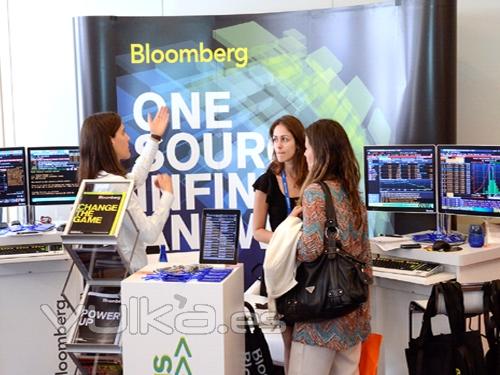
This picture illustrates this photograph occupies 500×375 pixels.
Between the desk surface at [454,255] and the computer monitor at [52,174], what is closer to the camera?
the desk surface at [454,255]

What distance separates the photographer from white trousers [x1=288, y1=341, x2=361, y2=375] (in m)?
2.52

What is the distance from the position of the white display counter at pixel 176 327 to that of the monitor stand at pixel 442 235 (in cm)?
170

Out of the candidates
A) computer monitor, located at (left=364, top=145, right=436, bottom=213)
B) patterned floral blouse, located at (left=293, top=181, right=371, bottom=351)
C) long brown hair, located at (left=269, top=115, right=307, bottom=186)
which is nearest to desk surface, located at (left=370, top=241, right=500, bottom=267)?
computer monitor, located at (left=364, top=145, right=436, bottom=213)

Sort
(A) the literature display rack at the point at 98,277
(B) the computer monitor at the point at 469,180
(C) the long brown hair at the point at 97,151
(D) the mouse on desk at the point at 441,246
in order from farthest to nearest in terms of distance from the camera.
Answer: (B) the computer monitor at the point at 469,180, (D) the mouse on desk at the point at 441,246, (C) the long brown hair at the point at 97,151, (A) the literature display rack at the point at 98,277

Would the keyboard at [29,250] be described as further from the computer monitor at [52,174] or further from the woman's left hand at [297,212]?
the woman's left hand at [297,212]

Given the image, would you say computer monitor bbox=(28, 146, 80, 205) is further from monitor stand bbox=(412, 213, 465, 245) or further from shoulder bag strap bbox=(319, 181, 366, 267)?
shoulder bag strap bbox=(319, 181, 366, 267)

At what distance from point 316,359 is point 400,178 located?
62.0 inches

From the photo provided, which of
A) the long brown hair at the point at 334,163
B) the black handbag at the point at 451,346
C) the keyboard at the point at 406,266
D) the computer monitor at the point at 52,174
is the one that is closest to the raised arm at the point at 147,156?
the long brown hair at the point at 334,163

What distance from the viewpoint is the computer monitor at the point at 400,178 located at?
3.75 metres

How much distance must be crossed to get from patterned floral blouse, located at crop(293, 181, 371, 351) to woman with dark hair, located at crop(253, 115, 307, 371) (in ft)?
2.44

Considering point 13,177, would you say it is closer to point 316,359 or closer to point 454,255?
point 316,359

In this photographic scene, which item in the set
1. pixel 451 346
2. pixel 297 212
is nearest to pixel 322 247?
pixel 297 212

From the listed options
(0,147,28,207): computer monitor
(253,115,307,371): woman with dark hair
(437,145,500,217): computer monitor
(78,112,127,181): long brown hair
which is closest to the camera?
(78,112,127,181): long brown hair

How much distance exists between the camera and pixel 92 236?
236 cm
